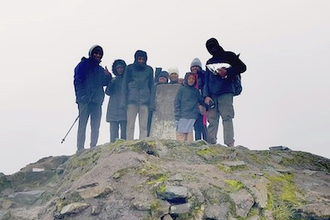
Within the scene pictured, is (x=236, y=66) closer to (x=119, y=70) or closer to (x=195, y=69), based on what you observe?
(x=195, y=69)

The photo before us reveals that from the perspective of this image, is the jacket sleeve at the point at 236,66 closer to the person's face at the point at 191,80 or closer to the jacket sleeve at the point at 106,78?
the person's face at the point at 191,80

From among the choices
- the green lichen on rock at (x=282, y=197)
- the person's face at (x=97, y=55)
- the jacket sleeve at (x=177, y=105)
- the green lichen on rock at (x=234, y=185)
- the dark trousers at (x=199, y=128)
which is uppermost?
the person's face at (x=97, y=55)

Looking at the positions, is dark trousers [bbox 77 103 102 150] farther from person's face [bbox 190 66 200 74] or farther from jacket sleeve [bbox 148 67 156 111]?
person's face [bbox 190 66 200 74]

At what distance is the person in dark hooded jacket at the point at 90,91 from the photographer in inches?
380

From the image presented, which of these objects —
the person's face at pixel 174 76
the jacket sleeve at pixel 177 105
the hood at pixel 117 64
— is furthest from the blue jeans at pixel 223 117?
the hood at pixel 117 64

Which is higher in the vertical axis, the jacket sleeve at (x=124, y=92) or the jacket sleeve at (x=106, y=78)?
the jacket sleeve at (x=106, y=78)

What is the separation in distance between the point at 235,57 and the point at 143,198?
4733 mm

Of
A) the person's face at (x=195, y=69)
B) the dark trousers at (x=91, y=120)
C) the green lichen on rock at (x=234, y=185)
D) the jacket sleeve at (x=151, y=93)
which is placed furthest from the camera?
the person's face at (x=195, y=69)

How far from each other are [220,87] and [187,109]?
3.41 ft

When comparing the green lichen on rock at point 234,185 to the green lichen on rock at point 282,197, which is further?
the green lichen on rock at point 234,185

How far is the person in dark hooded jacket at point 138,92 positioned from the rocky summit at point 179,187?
5.03ft

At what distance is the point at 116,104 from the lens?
10.4m

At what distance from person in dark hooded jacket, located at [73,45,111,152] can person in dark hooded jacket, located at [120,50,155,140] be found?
67cm

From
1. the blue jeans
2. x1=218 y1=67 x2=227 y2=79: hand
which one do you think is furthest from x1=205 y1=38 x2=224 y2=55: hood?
the blue jeans
